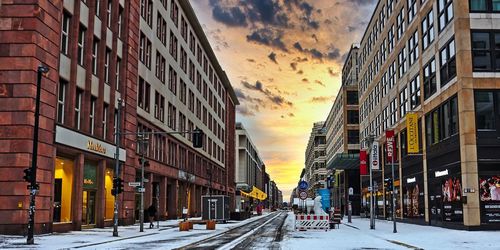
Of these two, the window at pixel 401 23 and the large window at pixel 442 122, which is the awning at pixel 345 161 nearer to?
the window at pixel 401 23

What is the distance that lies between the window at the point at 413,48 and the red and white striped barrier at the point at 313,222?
1971 cm

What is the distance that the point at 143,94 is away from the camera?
50.8m

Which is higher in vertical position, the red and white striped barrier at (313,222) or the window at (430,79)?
the window at (430,79)

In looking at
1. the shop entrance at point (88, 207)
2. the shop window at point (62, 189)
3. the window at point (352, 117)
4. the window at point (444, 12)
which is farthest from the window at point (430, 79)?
the window at point (352, 117)

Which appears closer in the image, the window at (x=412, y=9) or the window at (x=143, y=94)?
the window at (x=412, y=9)

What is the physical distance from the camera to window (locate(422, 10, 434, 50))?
4325 centimetres

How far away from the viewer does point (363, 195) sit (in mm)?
80438

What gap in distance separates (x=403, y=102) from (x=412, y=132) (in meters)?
7.59

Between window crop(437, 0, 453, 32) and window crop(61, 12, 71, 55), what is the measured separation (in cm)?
2610

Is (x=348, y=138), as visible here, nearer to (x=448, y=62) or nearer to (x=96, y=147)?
(x=448, y=62)

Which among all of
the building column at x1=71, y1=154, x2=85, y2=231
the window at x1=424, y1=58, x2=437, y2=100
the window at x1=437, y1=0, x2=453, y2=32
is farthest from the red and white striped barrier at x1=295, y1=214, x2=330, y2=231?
the window at x1=437, y1=0, x2=453, y2=32

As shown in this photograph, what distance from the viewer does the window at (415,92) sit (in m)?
48.1

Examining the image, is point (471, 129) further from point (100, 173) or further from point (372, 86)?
point (372, 86)

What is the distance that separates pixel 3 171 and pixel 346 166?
69.1 m
